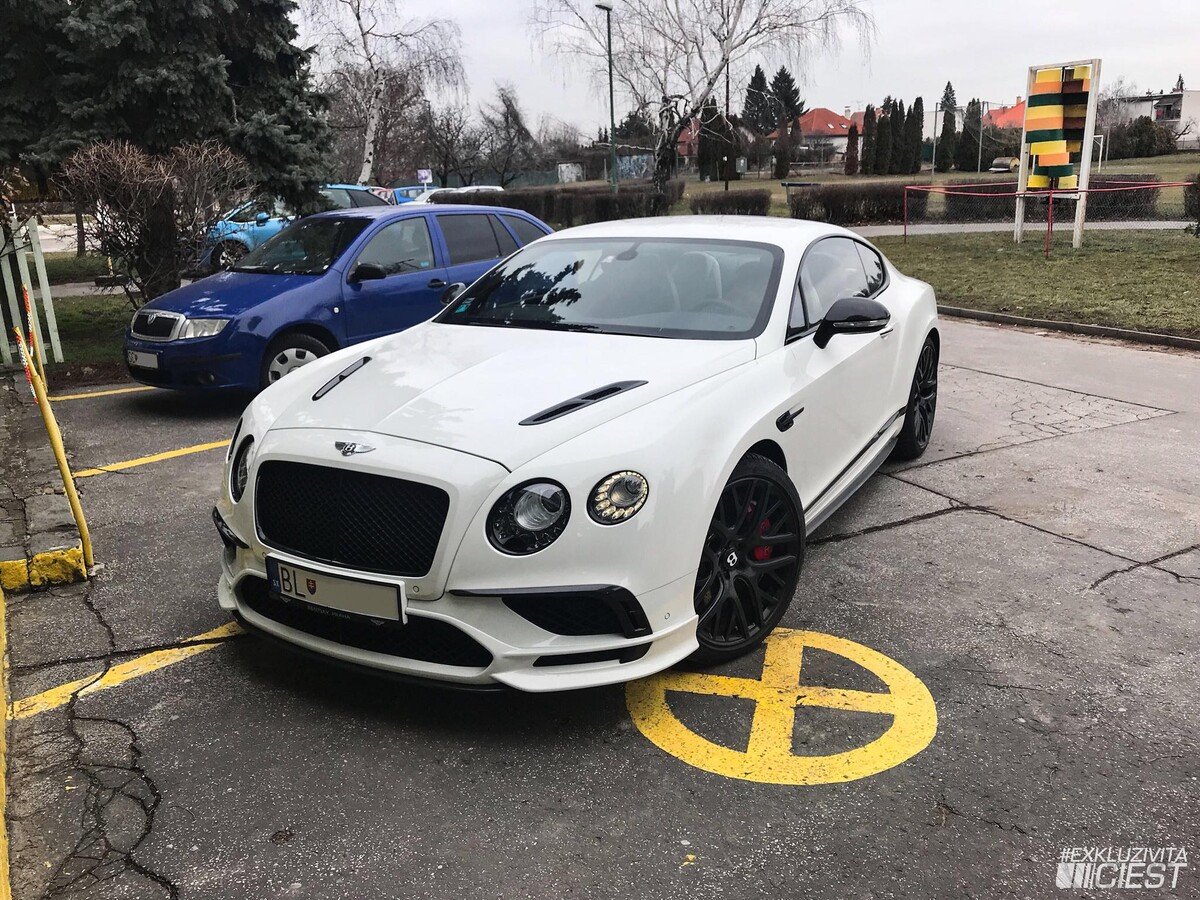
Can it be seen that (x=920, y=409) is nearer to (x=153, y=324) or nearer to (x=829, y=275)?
(x=829, y=275)

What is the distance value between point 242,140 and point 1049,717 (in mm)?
10270

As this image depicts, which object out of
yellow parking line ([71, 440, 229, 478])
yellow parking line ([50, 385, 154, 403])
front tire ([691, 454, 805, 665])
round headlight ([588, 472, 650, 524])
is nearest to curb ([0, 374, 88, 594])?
yellow parking line ([71, 440, 229, 478])

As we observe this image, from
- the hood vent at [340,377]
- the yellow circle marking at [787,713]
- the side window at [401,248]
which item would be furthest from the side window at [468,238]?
the yellow circle marking at [787,713]

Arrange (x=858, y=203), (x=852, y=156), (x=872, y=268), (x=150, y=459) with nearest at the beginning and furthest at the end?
1. (x=872, y=268)
2. (x=150, y=459)
3. (x=858, y=203)
4. (x=852, y=156)

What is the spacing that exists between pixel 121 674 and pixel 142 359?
14.7ft

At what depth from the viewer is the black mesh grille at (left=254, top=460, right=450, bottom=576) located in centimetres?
293

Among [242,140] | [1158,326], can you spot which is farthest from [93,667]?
[1158,326]

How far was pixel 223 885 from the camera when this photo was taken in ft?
8.06

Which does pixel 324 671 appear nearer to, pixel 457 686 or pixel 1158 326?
pixel 457 686

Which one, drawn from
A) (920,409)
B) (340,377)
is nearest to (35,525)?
(340,377)

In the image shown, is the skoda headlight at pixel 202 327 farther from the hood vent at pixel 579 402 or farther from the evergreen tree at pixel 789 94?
the evergreen tree at pixel 789 94

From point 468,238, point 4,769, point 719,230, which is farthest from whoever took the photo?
point 468,238

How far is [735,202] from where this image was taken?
26.5 m

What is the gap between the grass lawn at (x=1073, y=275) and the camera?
11601 mm
